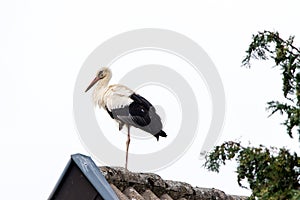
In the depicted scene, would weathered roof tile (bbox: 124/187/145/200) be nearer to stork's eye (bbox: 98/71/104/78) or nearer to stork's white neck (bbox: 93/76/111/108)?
stork's white neck (bbox: 93/76/111/108)

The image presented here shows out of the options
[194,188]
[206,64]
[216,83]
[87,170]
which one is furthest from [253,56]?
[206,64]

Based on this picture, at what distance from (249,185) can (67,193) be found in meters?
1.06

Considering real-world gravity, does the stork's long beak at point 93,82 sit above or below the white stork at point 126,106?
above

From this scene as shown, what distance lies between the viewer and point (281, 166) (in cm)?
235

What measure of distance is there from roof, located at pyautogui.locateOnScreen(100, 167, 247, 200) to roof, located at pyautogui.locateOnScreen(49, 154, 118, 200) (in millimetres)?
716

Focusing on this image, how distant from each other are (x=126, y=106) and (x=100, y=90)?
35.2 inches

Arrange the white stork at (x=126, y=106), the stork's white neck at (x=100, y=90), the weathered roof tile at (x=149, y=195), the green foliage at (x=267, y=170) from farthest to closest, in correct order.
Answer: the stork's white neck at (x=100, y=90)
the white stork at (x=126, y=106)
the weathered roof tile at (x=149, y=195)
the green foliage at (x=267, y=170)

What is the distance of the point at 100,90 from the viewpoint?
798 centimetres

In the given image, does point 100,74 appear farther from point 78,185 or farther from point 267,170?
point 267,170

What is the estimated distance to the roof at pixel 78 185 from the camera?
3.23m

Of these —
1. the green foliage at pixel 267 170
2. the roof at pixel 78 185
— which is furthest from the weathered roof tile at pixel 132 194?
the green foliage at pixel 267 170

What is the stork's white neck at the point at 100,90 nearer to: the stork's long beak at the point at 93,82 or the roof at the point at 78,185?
the stork's long beak at the point at 93,82

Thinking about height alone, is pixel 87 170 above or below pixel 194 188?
below

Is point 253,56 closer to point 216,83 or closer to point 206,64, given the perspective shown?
point 216,83
